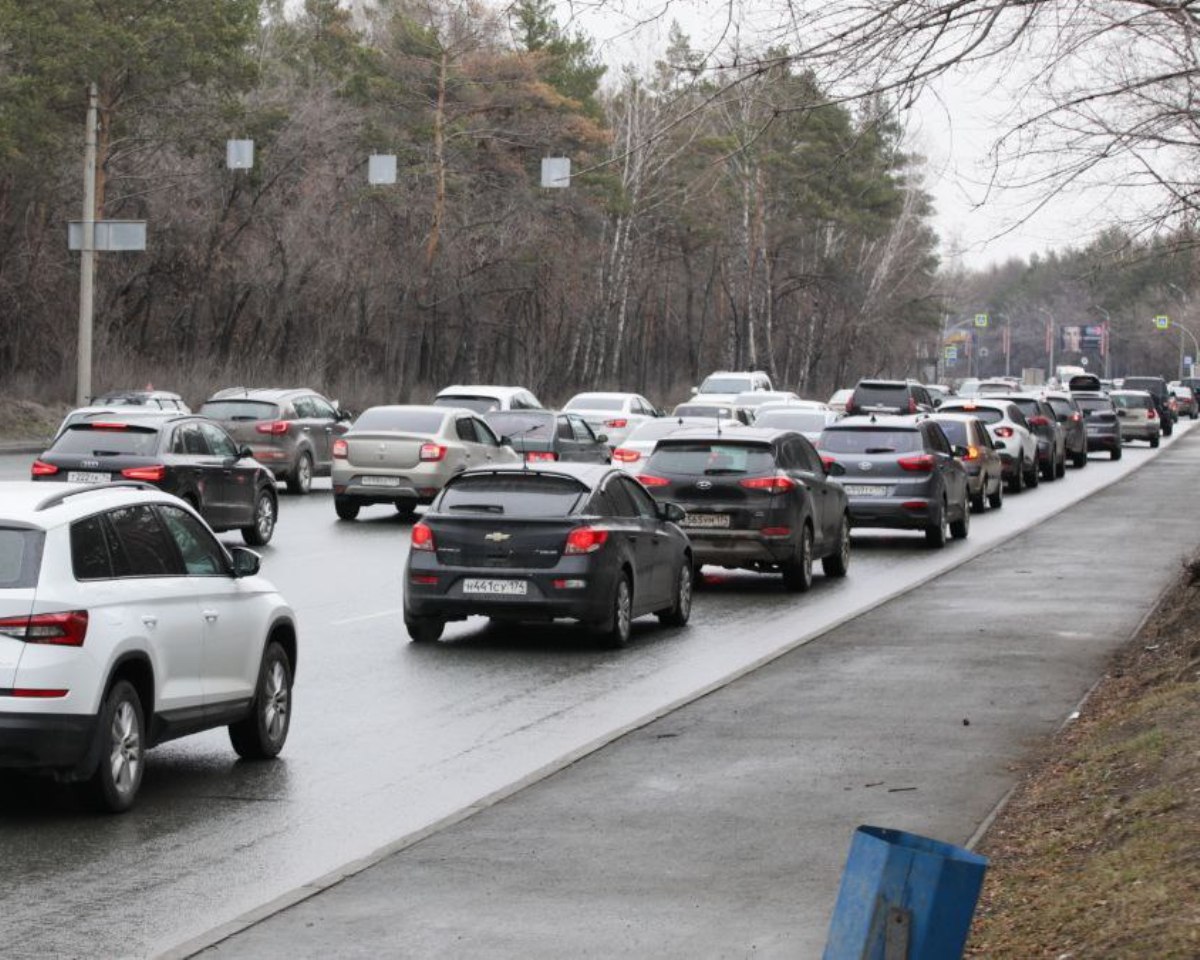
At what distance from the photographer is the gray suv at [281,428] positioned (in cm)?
3472

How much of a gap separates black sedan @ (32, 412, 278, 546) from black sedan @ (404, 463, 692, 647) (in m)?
7.23

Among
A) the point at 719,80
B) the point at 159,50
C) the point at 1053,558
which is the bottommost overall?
the point at 1053,558

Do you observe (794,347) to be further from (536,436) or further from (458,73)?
(536,436)

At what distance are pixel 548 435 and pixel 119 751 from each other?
27.1m

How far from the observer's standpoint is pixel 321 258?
2793 inches

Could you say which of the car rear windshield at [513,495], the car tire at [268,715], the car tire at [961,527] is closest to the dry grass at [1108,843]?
the car tire at [268,715]

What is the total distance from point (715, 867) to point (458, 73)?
6176cm

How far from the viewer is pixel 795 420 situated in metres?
39.4

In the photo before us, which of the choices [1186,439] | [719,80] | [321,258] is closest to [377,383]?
[321,258]

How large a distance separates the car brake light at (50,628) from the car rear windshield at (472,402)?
31.0 meters

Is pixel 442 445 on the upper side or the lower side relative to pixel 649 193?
lower

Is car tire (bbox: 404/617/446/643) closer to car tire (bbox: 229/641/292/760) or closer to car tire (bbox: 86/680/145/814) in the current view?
car tire (bbox: 229/641/292/760)

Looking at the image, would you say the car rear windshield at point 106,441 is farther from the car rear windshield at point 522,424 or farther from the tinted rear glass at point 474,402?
the tinted rear glass at point 474,402

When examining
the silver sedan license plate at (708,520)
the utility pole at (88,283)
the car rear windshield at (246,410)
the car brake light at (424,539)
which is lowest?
the silver sedan license plate at (708,520)
